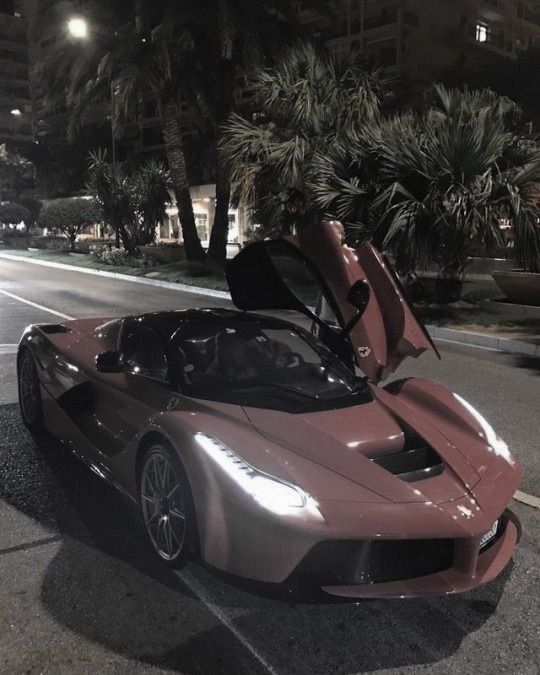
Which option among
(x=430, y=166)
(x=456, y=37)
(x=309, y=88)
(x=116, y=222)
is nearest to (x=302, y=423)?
(x=430, y=166)

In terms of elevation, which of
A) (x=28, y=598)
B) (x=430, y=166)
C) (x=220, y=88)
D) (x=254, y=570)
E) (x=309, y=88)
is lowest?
(x=28, y=598)

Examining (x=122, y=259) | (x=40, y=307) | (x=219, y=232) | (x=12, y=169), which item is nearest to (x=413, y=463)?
(x=40, y=307)

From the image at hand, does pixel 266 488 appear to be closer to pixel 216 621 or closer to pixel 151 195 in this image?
pixel 216 621

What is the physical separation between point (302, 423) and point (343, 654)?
1.03m

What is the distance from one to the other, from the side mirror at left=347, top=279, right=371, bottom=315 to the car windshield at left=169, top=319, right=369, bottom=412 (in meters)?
0.37

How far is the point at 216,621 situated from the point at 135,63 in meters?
22.4

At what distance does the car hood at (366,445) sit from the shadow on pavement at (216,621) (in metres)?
0.55

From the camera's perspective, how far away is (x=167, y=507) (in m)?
3.09

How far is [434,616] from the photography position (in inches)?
110

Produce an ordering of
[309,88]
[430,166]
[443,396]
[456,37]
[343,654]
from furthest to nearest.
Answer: [456,37], [309,88], [430,166], [443,396], [343,654]

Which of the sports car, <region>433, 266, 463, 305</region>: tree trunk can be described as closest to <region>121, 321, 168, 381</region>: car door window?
the sports car

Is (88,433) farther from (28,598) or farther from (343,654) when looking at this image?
(343,654)

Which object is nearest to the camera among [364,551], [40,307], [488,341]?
[364,551]

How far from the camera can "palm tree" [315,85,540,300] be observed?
11.8 metres
